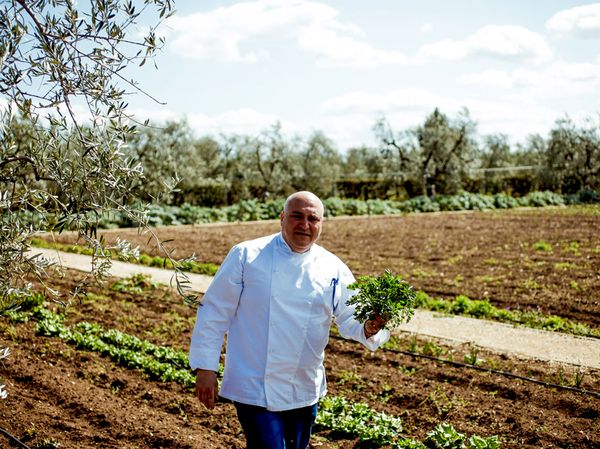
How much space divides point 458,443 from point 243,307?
239 cm

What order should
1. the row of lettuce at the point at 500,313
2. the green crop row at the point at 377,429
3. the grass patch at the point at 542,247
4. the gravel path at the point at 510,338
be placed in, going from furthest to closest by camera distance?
the grass patch at the point at 542,247 < the row of lettuce at the point at 500,313 < the gravel path at the point at 510,338 < the green crop row at the point at 377,429

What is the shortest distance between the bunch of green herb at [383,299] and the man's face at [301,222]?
377 millimetres

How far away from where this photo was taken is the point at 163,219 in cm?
2577

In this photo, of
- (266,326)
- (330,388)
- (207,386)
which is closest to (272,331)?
(266,326)

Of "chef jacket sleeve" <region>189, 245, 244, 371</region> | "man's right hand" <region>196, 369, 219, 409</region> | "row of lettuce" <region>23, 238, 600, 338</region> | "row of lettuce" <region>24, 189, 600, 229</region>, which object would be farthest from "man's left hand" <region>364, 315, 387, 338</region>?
"row of lettuce" <region>24, 189, 600, 229</region>

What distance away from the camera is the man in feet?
11.3

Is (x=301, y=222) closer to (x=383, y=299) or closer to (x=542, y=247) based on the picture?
(x=383, y=299)

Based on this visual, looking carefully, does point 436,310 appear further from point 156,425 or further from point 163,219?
point 163,219

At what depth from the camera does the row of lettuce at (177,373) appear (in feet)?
16.4

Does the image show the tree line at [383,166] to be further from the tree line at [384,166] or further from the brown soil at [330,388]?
the brown soil at [330,388]

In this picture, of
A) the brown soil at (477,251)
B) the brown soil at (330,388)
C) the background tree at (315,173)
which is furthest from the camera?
the background tree at (315,173)

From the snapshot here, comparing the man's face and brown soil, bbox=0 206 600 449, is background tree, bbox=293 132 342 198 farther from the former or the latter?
the man's face

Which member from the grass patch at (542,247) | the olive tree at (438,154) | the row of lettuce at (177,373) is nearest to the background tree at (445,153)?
the olive tree at (438,154)

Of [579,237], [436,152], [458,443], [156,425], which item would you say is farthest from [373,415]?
[436,152]
